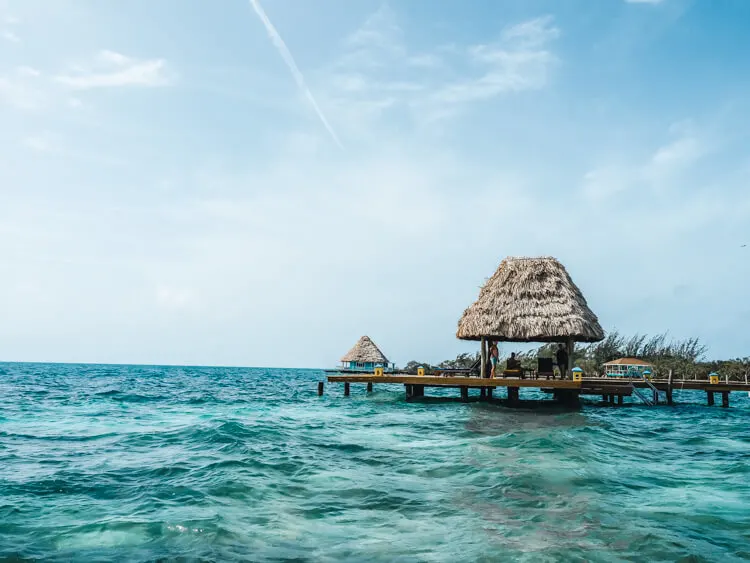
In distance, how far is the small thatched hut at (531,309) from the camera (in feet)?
Answer: 73.1

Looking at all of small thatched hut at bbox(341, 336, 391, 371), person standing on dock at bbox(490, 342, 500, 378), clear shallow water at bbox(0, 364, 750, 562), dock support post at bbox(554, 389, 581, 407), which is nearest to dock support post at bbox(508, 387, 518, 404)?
person standing on dock at bbox(490, 342, 500, 378)

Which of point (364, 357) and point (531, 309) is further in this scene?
point (364, 357)

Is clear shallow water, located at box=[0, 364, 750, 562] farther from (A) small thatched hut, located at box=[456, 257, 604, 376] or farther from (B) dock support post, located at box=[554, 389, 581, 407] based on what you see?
(B) dock support post, located at box=[554, 389, 581, 407]

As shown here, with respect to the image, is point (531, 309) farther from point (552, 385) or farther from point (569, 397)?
point (569, 397)

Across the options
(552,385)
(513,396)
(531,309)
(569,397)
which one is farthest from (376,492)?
(569,397)

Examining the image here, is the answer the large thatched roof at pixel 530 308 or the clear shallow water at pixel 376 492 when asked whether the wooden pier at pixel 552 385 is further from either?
the clear shallow water at pixel 376 492

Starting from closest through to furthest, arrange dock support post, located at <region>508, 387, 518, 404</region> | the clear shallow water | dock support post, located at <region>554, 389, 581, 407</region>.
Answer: the clear shallow water
dock support post, located at <region>554, 389, 581, 407</region>
dock support post, located at <region>508, 387, 518, 404</region>

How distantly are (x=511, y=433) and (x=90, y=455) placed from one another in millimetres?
9809

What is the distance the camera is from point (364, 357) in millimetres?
48875

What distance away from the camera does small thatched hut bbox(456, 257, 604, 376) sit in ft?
73.1

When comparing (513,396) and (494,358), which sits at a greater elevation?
(494,358)

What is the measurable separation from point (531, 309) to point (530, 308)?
0.21 ft

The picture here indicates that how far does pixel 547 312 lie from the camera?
22.6 m

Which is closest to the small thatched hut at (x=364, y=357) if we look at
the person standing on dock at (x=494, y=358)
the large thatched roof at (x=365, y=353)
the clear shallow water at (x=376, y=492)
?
the large thatched roof at (x=365, y=353)
